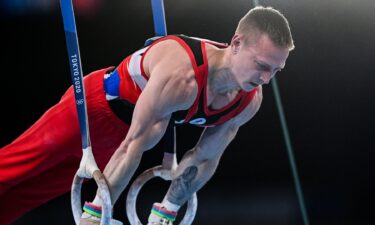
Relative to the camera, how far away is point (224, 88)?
2.67 meters

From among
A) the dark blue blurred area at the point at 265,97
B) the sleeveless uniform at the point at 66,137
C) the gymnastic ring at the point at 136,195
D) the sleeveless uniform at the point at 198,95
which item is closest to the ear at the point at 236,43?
the sleeveless uniform at the point at 198,95

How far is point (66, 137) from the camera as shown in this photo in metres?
2.95

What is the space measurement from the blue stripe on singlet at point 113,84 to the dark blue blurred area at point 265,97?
7.48 feet

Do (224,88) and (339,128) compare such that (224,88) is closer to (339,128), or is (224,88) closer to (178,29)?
(178,29)

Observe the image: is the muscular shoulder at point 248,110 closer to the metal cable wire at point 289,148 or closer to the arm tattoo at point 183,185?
the arm tattoo at point 183,185

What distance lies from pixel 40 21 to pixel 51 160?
8.19 feet

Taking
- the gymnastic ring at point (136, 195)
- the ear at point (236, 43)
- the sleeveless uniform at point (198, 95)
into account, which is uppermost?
the ear at point (236, 43)

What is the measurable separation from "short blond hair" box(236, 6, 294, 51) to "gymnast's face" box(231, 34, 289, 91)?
23 mm

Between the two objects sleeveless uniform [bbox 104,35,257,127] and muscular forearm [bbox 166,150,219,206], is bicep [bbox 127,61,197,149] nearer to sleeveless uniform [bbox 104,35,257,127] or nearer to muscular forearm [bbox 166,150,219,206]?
sleeveless uniform [bbox 104,35,257,127]

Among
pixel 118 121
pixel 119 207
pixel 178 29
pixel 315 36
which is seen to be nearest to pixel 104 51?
pixel 178 29

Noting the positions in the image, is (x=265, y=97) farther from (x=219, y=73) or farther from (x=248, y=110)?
(x=219, y=73)

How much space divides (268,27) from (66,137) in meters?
1.25

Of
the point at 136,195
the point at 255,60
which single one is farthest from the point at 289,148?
the point at 255,60

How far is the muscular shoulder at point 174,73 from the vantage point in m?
2.39
